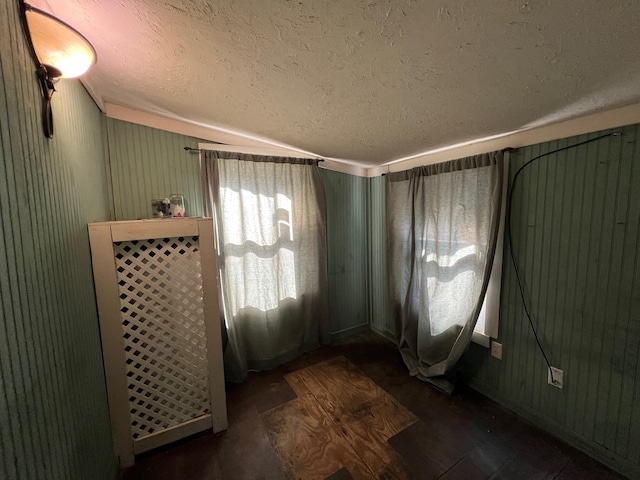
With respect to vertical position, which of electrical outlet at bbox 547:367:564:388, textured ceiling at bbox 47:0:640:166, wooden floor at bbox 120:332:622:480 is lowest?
wooden floor at bbox 120:332:622:480

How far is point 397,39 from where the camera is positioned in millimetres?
863

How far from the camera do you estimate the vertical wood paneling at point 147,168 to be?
1705 mm

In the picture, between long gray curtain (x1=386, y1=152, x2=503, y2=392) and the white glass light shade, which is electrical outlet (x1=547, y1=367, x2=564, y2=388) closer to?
long gray curtain (x1=386, y1=152, x2=503, y2=392)

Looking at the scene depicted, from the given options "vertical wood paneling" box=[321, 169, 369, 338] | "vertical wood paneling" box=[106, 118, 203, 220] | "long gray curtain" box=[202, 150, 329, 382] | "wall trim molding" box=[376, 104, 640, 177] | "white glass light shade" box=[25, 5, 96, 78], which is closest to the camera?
"white glass light shade" box=[25, 5, 96, 78]

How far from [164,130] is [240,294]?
1465mm

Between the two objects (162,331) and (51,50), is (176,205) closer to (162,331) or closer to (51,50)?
(162,331)

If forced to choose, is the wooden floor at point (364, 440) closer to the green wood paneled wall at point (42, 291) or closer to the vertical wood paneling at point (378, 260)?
the green wood paneled wall at point (42, 291)

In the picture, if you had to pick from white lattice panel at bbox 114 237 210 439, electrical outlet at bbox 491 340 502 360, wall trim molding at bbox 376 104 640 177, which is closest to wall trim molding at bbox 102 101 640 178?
wall trim molding at bbox 376 104 640 177

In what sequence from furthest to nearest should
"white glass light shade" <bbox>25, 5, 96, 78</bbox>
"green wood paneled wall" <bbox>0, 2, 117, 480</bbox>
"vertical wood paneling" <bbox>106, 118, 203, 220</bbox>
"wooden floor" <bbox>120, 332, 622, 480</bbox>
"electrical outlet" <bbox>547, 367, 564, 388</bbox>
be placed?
"vertical wood paneling" <bbox>106, 118, 203, 220</bbox> → "electrical outlet" <bbox>547, 367, 564, 388</bbox> → "wooden floor" <bbox>120, 332, 622, 480</bbox> → "white glass light shade" <bbox>25, 5, 96, 78</bbox> → "green wood paneled wall" <bbox>0, 2, 117, 480</bbox>

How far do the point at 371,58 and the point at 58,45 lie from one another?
Result: 1.05 meters

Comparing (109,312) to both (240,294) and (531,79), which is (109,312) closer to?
(240,294)

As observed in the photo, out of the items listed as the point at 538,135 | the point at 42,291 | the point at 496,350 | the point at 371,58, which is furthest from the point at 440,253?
the point at 42,291

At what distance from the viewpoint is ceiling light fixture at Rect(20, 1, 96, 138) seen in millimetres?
665

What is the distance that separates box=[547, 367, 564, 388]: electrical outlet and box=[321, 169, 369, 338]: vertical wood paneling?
1.77 metres
